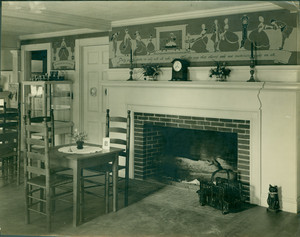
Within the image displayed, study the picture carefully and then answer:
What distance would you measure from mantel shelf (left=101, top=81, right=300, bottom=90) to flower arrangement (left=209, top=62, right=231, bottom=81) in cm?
13

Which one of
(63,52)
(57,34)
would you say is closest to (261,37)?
(63,52)

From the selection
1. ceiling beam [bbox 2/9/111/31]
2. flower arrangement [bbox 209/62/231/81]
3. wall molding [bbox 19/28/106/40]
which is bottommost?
flower arrangement [bbox 209/62/231/81]

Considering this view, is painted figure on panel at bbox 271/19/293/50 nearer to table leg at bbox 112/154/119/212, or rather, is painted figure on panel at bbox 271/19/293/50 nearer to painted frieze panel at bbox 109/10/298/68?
painted frieze panel at bbox 109/10/298/68

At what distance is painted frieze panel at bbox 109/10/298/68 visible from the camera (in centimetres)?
500

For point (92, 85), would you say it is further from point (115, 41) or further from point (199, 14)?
point (199, 14)

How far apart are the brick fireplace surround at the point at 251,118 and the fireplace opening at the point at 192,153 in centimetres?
34

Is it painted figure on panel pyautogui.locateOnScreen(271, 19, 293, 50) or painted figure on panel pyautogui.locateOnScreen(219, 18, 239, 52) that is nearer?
painted figure on panel pyautogui.locateOnScreen(271, 19, 293, 50)

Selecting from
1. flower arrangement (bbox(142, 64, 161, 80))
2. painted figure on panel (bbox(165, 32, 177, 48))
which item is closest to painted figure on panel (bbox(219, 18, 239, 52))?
painted figure on panel (bbox(165, 32, 177, 48))

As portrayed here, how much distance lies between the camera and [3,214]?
474 cm

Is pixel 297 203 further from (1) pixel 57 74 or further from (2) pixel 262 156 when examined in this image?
(1) pixel 57 74

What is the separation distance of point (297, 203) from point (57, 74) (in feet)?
17.7

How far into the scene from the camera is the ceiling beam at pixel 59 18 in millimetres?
5398

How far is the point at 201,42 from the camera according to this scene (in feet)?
18.8

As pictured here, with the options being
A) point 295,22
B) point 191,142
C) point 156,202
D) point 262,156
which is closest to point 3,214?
point 156,202
